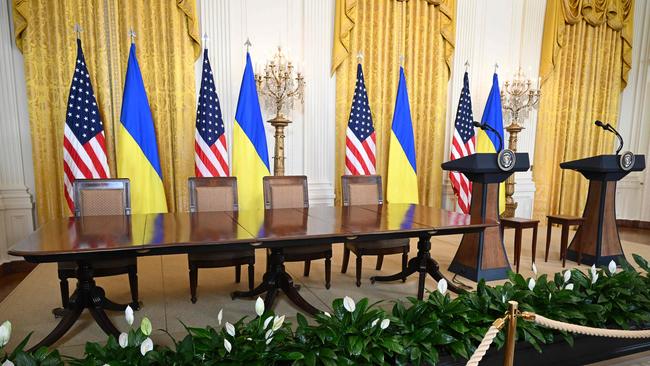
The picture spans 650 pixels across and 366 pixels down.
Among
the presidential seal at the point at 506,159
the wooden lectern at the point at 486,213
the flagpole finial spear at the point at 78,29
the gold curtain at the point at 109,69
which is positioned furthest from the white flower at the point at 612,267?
the flagpole finial spear at the point at 78,29

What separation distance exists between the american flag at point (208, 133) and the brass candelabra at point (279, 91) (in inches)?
23.0

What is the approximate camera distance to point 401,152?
4.91 metres

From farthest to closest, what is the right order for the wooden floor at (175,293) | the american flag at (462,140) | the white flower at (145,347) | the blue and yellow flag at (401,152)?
the american flag at (462,140) < the blue and yellow flag at (401,152) < the wooden floor at (175,293) < the white flower at (145,347)

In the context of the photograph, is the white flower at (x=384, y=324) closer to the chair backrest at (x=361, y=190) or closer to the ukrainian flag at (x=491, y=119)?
the chair backrest at (x=361, y=190)

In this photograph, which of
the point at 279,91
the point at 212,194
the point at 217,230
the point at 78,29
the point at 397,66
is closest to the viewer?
the point at 217,230

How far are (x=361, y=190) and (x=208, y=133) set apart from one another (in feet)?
5.77

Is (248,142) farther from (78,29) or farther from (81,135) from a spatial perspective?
(78,29)

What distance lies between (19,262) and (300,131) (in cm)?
329

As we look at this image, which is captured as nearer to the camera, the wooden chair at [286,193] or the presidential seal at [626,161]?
the wooden chair at [286,193]

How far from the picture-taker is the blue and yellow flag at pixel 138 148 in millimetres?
3867

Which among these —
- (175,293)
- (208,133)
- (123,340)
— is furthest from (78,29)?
(123,340)

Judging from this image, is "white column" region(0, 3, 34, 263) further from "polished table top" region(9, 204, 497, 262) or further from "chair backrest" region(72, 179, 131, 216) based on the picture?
"polished table top" region(9, 204, 497, 262)

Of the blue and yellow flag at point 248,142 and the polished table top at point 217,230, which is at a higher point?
the blue and yellow flag at point 248,142

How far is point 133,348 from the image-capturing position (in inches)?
59.7
